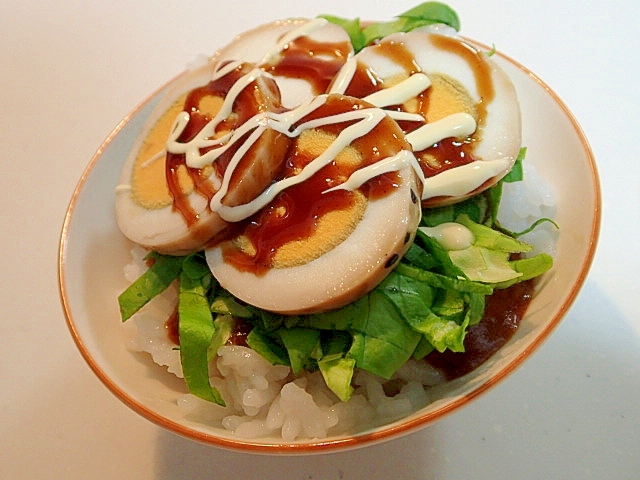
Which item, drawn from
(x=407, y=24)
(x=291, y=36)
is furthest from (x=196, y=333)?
(x=407, y=24)

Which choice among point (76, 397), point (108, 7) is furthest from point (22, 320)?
point (108, 7)

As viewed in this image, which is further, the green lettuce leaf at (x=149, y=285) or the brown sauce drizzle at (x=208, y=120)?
the green lettuce leaf at (x=149, y=285)

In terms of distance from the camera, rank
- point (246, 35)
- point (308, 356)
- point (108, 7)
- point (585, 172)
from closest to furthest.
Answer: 1. point (308, 356)
2. point (585, 172)
3. point (246, 35)
4. point (108, 7)

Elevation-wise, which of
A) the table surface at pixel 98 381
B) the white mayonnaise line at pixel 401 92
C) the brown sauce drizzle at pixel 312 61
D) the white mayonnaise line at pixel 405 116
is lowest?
the table surface at pixel 98 381

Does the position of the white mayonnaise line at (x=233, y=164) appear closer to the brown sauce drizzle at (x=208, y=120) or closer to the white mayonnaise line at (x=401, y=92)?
the brown sauce drizzle at (x=208, y=120)

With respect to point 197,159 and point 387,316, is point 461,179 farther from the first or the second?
point 197,159

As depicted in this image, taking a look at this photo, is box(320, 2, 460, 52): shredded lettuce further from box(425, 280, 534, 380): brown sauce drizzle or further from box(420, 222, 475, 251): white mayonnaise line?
box(425, 280, 534, 380): brown sauce drizzle

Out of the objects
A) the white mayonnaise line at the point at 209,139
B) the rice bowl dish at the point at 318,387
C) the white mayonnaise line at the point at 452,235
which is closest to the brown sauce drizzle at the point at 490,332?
the rice bowl dish at the point at 318,387

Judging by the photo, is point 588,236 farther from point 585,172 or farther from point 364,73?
point 364,73
